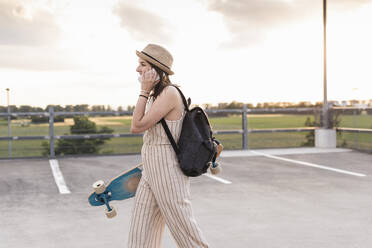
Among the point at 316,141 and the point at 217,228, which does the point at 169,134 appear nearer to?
the point at 217,228

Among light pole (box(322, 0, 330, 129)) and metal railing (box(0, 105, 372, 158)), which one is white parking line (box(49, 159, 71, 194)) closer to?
metal railing (box(0, 105, 372, 158))

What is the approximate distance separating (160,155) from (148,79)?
1.55ft

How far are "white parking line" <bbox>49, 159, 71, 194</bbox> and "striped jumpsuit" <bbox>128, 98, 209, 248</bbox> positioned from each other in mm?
4985

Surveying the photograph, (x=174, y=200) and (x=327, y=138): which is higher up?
(x=174, y=200)

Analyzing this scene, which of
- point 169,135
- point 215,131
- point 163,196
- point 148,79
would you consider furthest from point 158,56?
point 215,131

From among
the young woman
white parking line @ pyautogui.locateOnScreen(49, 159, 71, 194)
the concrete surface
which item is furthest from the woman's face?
white parking line @ pyautogui.locateOnScreen(49, 159, 71, 194)

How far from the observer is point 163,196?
117 inches

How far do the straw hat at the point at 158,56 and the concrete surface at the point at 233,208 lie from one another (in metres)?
2.22

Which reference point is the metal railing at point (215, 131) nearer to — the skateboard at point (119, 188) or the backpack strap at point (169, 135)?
the skateboard at point (119, 188)

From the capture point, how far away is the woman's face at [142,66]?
2.99m

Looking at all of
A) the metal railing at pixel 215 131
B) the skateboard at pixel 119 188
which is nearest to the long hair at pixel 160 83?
the skateboard at pixel 119 188

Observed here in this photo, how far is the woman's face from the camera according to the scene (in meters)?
2.99

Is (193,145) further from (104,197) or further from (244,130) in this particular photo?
(244,130)

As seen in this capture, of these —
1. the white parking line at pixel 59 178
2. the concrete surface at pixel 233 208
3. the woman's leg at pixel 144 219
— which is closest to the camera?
the woman's leg at pixel 144 219
